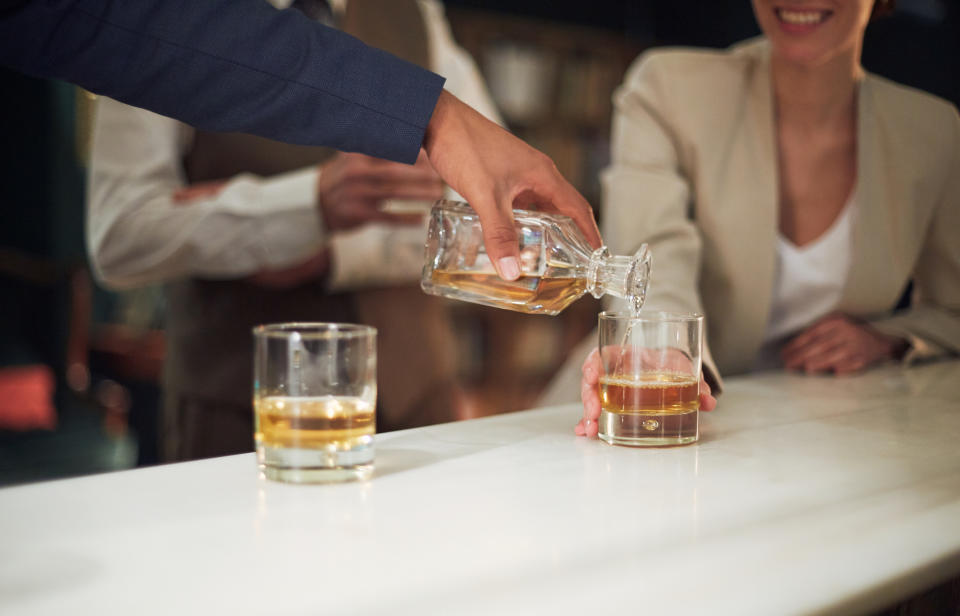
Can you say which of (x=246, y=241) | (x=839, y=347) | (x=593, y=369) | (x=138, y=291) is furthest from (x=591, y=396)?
(x=138, y=291)

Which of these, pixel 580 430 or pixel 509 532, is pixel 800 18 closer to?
pixel 580 430

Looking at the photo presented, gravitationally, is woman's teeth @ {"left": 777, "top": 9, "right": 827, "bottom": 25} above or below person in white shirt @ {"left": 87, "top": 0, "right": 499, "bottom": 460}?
above

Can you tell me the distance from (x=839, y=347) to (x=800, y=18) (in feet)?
1.87

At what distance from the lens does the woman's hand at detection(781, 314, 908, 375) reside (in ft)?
5.22

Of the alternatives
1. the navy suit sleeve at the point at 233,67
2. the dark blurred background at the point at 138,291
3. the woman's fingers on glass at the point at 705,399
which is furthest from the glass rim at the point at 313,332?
the dark blurred background at the point at 138,291

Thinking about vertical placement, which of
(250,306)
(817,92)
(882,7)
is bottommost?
(250,306)

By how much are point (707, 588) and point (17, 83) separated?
199 inches

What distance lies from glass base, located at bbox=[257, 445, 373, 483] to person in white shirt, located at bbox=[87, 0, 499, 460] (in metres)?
1.01

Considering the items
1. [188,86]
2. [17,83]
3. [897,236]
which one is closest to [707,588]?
[188,86]

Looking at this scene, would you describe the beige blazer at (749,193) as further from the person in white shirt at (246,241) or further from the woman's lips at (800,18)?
the person in white shirt at (246,241)

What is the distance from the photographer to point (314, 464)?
2.58 feet

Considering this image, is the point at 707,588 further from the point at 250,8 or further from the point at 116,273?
the point at 116,273

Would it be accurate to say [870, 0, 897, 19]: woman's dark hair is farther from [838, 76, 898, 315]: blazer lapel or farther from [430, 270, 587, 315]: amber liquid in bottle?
[430, 270, 587, 315]: amber liquid in bottle

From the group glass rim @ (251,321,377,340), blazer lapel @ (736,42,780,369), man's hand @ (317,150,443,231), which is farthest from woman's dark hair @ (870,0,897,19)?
glass rim @ (251,321,377,340)
